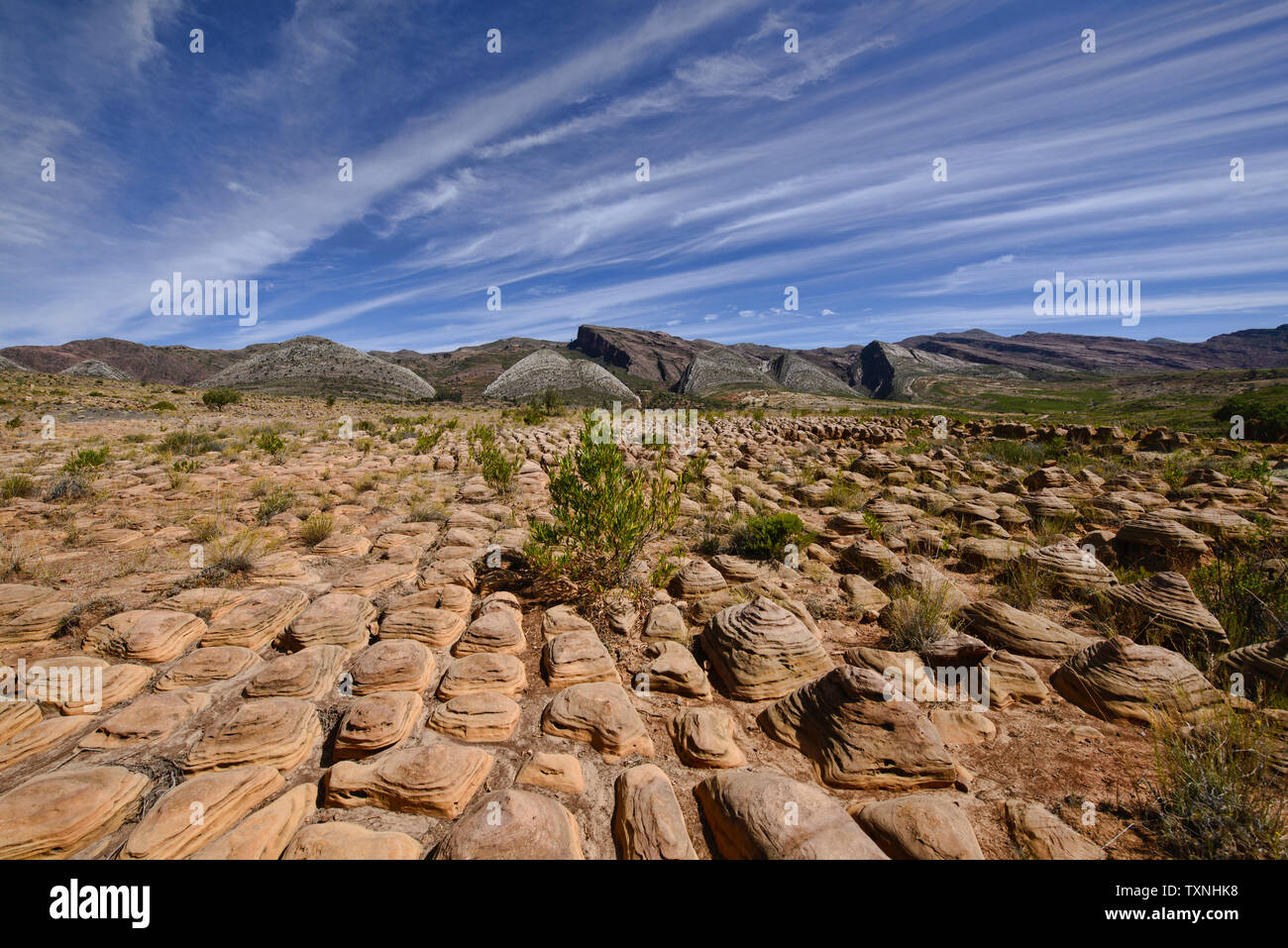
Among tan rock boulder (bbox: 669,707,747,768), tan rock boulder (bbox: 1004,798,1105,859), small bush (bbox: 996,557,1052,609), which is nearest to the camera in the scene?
tan rock boulder (bbox: 1004,798,1105,859)

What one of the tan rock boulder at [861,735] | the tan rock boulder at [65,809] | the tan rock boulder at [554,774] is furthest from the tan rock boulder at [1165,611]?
the tan rock boulder at [65,809]

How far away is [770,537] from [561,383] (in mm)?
62266

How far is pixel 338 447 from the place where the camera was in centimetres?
1380

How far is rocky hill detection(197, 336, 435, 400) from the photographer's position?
49141 millimetres

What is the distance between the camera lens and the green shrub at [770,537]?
5648 mm

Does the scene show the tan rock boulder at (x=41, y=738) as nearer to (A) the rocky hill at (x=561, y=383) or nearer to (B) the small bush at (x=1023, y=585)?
(B) the small bush at (x=1023, y=585)

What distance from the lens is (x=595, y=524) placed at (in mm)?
4750

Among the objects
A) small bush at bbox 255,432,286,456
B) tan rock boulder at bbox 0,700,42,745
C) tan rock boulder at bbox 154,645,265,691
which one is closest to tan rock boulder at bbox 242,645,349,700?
tan rock boulder at bbox 154,645,265,691

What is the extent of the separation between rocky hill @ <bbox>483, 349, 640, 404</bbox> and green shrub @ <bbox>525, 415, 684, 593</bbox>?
53.7m

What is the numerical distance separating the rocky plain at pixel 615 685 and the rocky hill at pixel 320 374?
49.7 m

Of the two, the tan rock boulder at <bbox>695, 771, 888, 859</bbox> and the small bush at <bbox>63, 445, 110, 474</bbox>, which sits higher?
the small bush at <bbox>63, 445, 110, 474</bbox>

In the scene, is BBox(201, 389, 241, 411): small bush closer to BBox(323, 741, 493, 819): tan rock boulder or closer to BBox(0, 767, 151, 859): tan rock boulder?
BBox(0, 767, 151, 859): tan rock boulder
